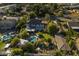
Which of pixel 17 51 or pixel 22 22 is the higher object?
pixel 22 22

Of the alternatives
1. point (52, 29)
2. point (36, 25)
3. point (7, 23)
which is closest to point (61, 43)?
point (52, 29)

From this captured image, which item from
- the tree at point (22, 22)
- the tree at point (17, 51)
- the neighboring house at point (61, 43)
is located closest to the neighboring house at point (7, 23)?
the tree at point (22, 22)

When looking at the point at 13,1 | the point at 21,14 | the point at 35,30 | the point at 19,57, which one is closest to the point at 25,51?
the point at 19,57

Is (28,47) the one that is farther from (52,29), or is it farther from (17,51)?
(52,29)

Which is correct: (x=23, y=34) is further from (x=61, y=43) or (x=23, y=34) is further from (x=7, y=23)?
(x=61, y=43)

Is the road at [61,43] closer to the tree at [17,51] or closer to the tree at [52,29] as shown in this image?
the tree at [52,29]

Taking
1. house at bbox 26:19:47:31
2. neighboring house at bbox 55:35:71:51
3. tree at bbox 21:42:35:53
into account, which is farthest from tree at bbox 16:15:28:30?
neighboring house at bbox 55:35:71:51
